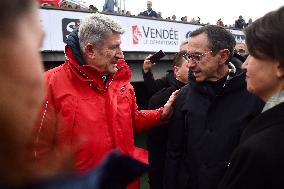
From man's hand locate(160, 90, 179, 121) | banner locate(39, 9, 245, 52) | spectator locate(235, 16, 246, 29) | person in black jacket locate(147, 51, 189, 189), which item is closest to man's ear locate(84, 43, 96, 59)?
man's hand locate(160, 90, 179, 121)

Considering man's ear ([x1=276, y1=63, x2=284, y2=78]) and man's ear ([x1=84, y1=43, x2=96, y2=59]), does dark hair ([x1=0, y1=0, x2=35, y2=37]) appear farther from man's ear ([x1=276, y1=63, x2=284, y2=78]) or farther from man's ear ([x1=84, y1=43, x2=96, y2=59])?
man's ear ([x1=84, y1=43, x2=96, y2=59])

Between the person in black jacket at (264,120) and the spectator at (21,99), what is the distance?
0.94m

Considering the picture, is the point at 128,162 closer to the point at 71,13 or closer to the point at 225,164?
the point at 225,164

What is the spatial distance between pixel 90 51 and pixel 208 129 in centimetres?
95

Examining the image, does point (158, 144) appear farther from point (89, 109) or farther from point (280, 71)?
point (280, 71)

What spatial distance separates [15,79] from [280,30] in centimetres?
128

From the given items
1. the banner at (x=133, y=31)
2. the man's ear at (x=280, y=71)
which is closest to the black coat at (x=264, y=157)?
the man's ear at (x=280, y=71)

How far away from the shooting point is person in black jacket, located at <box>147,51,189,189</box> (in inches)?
138

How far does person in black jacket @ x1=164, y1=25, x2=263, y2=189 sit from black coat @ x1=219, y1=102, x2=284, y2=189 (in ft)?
2.83

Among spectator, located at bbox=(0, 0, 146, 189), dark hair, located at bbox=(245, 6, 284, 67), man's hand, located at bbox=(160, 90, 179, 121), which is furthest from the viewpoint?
man's hand, located at bbox=(160, 90, 179, 121)

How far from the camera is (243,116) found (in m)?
2.44

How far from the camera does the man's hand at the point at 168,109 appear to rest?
9.75ft

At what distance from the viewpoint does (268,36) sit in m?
1.65

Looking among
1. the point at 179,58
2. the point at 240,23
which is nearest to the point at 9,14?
the point at 179,58
